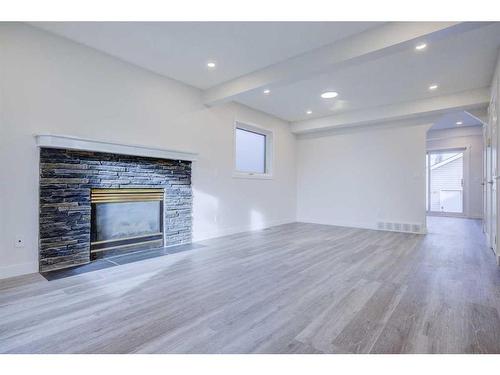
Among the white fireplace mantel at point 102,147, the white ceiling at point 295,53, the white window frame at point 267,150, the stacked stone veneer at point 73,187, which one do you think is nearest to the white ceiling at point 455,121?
the white ceiling at point 295,53

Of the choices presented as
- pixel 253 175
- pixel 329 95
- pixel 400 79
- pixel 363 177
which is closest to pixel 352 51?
pixel 400 79

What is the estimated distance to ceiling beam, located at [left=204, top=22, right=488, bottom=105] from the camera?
245 cm

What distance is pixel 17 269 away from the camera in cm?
270

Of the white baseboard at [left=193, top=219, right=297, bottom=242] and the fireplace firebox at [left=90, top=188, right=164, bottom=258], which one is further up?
the fireplace firebox at [left=90, top=188, right=164, bottom=258]

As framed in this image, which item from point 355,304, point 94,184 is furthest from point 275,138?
point 355,304

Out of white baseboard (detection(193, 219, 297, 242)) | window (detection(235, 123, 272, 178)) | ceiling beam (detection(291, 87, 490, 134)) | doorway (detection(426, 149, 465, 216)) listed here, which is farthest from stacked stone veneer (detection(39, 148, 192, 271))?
doorway (detection(426, 149, 465, 216))

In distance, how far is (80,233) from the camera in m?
3.11

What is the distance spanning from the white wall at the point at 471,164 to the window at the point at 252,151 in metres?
5.64

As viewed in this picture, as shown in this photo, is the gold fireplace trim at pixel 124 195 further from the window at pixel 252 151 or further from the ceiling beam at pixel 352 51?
the ceiling beam at pixel 352 51

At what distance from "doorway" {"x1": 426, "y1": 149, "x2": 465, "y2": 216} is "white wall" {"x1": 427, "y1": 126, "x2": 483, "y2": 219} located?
0.60 ft

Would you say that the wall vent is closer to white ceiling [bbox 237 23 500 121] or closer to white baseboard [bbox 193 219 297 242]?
white baseboard [bbox 193 219 297 242]

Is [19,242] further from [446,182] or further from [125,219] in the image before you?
[446,182]

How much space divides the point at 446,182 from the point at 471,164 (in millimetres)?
964
